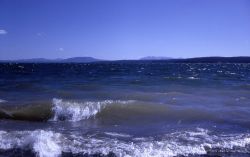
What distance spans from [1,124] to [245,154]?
8.22 metres

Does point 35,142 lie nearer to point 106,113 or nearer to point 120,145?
point 120,145

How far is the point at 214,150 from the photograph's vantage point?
8836 mm

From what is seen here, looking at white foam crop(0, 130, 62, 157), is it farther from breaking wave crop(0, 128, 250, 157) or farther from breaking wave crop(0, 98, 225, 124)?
breaking wave crop(0, 98, 225, 124)

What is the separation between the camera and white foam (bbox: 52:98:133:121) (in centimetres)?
1425

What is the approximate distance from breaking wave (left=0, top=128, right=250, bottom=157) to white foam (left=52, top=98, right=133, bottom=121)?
4118 millimetres

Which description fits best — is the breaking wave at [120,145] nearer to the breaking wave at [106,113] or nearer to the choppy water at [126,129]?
the choppy water at [126,129]

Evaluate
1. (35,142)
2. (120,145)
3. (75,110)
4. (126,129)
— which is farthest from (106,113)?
(35,142)

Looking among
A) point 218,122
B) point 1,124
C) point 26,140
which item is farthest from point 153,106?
point 26,140

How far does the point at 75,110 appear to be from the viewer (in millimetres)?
14930

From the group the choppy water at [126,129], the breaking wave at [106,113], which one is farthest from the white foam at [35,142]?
the breaking wave at [106,113]

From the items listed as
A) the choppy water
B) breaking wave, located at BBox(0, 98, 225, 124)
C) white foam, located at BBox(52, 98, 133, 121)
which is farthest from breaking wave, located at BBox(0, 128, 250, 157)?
white foam, located at BBox(52, 98, 133, 121)

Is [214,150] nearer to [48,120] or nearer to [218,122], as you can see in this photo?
[218,122]

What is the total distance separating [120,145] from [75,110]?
246 inches

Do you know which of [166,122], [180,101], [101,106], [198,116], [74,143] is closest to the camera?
[74,143]
